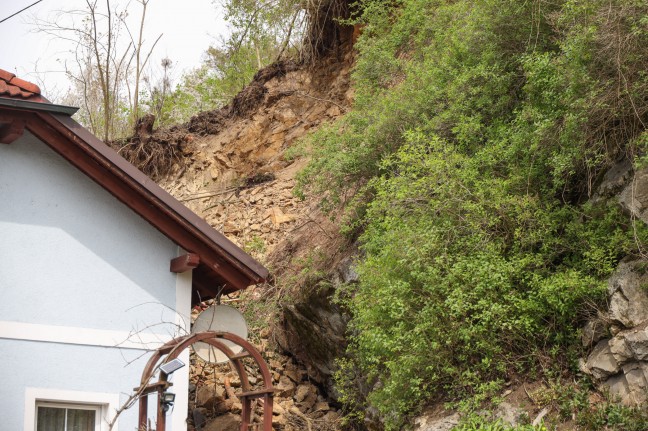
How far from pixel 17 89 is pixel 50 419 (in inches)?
135

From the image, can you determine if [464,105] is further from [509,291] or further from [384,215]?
[509,291]

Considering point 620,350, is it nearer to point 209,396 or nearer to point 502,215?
point 502,215

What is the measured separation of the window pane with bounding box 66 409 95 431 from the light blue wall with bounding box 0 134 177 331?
2.85ft

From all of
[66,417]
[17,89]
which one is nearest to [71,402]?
[66,417]

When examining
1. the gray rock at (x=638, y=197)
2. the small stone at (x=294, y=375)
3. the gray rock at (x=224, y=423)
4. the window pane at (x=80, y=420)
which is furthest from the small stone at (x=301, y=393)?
the gray rock at (x=638, y=197)

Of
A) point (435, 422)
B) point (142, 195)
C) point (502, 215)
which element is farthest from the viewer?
point (502, 215)

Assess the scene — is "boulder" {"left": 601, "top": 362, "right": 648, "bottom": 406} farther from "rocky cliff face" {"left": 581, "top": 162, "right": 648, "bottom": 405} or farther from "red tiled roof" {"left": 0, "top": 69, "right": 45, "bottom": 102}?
"red tiled roof" {"left": 0, "top": 69, "right": 45, "bottom": 102}

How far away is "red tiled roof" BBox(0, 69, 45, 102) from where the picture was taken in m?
8.25

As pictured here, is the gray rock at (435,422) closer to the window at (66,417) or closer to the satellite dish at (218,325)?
the satellite dish at (218,325)

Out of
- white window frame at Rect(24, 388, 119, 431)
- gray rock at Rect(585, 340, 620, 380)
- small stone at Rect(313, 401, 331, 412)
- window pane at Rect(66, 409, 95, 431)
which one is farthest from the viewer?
small stone at Rect(313, 401, 331, 412)

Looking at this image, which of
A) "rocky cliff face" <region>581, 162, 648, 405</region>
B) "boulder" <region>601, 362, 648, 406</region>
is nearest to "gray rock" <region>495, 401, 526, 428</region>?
"rocky cliff face" <region>581, 162, 648, 405</region>

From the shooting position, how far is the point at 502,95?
10727mm

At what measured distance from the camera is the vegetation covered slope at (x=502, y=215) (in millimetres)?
8539

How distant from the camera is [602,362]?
7.85m
